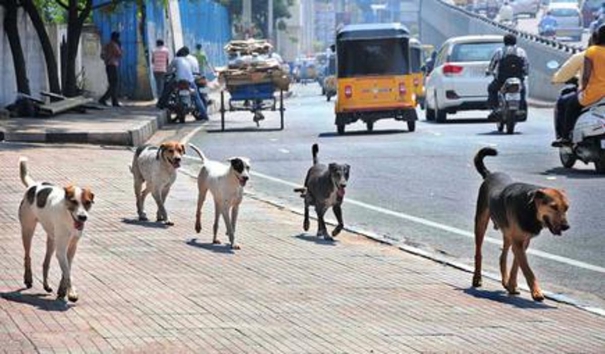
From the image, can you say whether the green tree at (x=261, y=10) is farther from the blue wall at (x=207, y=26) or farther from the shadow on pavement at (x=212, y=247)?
the shadow on pavement at (x=212, y=247)

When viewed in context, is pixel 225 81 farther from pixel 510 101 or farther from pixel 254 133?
pixel 510 101

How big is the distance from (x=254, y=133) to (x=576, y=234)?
16.6 metres

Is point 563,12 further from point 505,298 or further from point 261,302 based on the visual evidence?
point 261,302

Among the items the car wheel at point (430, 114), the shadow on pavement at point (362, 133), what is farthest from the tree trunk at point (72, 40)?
the car wheel at point (430, 114)

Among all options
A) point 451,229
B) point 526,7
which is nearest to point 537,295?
point 451,229

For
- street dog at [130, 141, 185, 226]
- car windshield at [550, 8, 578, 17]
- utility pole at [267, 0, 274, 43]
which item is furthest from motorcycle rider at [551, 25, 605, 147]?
utility pole at [267, 0, 274, 43]

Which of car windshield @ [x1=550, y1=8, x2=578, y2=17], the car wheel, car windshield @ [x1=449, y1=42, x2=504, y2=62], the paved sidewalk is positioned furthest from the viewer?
car windshield @ [x1=550, y1=8, x2=578, y2=17]

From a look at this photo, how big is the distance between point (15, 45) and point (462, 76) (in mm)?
9431

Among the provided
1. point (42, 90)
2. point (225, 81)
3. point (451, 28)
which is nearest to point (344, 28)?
point (225, 81)

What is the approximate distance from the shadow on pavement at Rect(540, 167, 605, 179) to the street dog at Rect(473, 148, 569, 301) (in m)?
7.57

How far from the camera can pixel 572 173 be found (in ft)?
62.4

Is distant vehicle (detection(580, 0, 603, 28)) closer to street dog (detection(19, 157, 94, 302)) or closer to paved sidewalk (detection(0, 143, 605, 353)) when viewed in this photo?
paved sidewalk (detection(0, 143, 605, 353))

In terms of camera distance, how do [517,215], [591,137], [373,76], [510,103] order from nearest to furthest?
1. [517,215]
2. [591,137]
3. [510,103]
4. [373,76]

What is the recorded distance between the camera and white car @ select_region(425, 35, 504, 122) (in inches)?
1239
